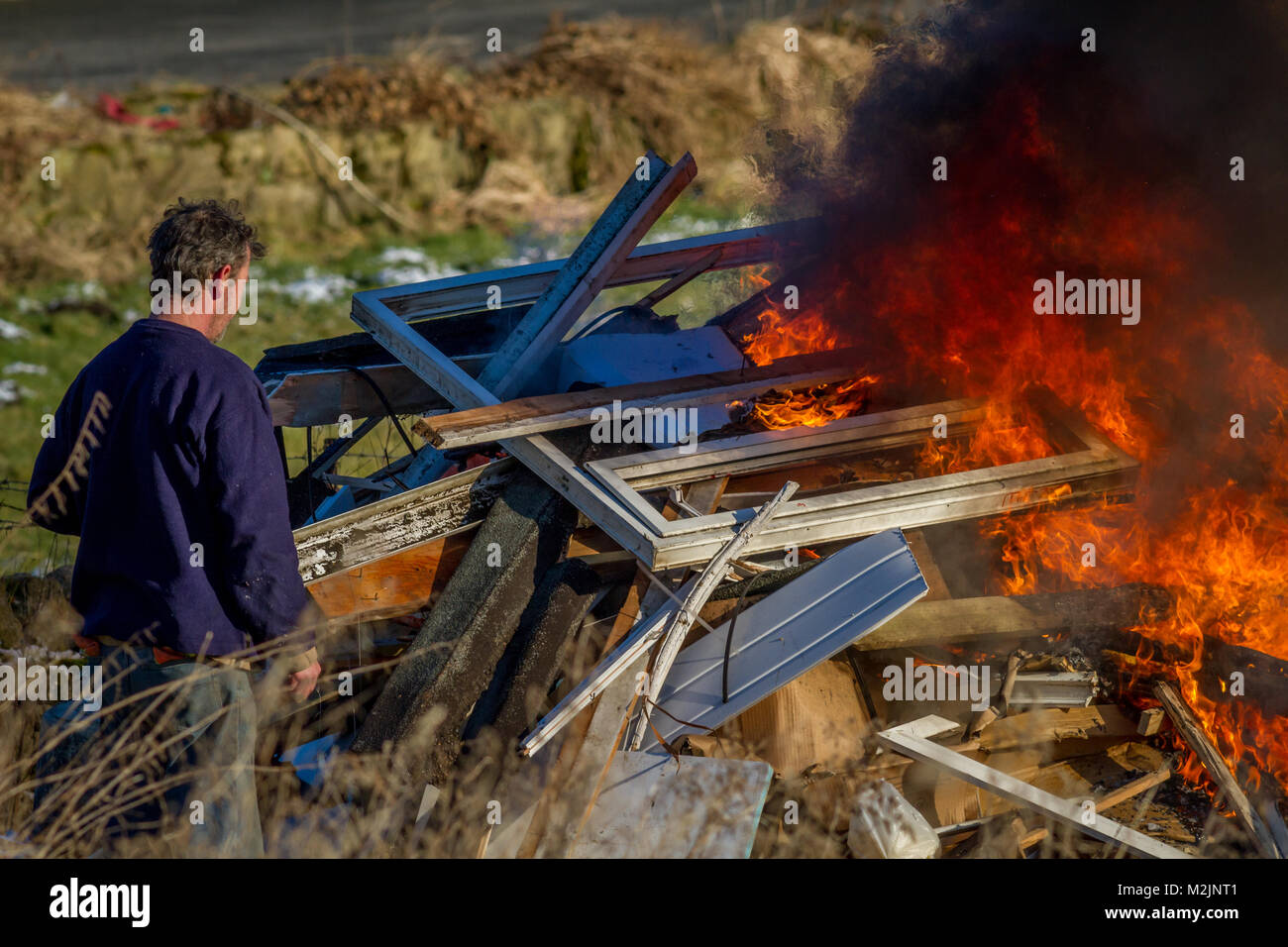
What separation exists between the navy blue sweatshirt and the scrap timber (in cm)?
86

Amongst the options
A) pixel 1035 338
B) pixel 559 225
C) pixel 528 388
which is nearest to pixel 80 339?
pixel 559 225

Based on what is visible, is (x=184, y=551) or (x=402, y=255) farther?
(x=402, y=255)

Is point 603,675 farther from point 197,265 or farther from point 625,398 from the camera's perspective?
point 197,265

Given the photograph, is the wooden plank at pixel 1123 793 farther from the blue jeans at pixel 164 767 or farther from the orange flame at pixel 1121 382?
the blue jeans at pixel 164 767

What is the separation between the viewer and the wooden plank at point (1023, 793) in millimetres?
3744

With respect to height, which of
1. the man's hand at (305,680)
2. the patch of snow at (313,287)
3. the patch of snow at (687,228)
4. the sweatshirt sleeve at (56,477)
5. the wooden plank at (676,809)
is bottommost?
the wooden plank at (676,809)

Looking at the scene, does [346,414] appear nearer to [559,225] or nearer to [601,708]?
[601,708]

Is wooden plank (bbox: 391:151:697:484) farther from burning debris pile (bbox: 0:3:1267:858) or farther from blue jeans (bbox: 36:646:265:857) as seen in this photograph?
blue jeans (bbox: 36:646:265:857)

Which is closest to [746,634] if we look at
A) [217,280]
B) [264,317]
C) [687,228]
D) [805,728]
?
[805,728]

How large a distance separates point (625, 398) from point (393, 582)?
1.20 meters

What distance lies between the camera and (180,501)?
3348 mm

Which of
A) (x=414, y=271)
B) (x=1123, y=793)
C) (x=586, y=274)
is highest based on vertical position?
(x=414, y=271)

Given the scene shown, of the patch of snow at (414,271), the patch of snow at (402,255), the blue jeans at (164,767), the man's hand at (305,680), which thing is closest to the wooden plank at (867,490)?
the man's hand at (305,680)

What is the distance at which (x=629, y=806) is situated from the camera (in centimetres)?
382
